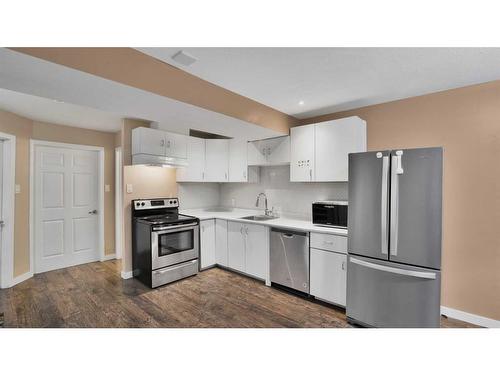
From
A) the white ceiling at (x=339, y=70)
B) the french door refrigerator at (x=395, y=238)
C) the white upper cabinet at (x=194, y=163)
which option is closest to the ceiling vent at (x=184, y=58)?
the white ceiling at (x=339, y=70)

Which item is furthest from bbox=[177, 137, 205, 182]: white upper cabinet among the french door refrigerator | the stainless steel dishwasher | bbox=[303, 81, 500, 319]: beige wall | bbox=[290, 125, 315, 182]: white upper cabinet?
bbox=[303, 81, 500, 319]: beige wall

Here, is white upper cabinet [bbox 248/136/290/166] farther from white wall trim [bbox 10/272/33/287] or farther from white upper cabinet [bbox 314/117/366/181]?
white wall trim [bbox 10/272/33/287]

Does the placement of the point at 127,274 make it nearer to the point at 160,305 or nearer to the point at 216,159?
the point at 160,305

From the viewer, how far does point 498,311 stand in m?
2.10

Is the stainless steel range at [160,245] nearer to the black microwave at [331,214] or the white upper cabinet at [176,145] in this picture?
the white upper cabinet at [176,145]

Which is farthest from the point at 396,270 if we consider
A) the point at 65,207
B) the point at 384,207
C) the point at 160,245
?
the point at 65,207

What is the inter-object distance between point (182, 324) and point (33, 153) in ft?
11.2

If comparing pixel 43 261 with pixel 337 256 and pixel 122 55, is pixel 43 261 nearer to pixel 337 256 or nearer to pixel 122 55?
pixel 122 55

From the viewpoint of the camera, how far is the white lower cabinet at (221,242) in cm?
359

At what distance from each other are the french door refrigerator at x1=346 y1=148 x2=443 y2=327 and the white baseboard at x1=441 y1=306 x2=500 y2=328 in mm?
798

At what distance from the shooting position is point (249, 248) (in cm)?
324

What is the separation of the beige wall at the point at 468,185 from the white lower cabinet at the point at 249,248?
1984 millimetres

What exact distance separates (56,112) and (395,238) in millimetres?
4269

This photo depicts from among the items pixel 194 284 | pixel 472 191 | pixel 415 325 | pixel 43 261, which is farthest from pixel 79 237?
pixel 472 191
